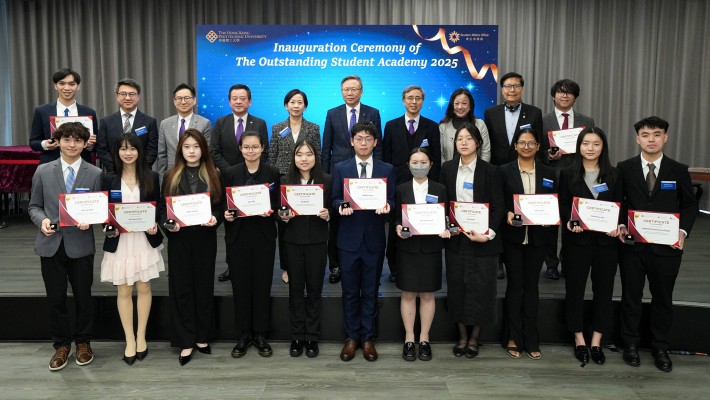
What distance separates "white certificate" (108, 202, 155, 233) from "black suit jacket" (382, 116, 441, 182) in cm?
181

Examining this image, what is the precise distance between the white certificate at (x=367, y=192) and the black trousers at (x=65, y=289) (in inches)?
65.4

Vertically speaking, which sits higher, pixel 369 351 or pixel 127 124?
pixel 127 124

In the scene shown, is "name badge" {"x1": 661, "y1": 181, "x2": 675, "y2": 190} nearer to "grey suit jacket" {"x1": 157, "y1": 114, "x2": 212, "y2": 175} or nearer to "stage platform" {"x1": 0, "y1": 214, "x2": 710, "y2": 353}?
"stage platform" {"x1": 0, "y1": 214, "x2": 710, "y2": 353}

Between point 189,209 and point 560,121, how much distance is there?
278cm

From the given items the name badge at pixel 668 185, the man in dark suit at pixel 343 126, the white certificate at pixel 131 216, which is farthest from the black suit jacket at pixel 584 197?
the white certificate at pixel 131 216

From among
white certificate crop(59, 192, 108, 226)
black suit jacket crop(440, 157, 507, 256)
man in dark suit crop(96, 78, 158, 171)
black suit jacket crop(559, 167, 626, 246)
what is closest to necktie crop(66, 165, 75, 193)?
white certificate crop(59, 192, 108, 226)

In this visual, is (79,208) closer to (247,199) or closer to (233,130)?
(247,199)

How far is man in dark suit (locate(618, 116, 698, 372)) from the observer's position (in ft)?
10.6

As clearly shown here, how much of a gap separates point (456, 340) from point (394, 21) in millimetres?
5689

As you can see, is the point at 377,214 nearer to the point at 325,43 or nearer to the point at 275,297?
the point at 275,297

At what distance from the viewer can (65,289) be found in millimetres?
3275

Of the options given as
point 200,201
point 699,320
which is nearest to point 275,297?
point 200,201

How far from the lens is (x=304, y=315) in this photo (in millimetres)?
3484

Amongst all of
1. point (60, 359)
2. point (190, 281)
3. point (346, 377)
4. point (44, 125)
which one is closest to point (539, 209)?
point (346, 377)
